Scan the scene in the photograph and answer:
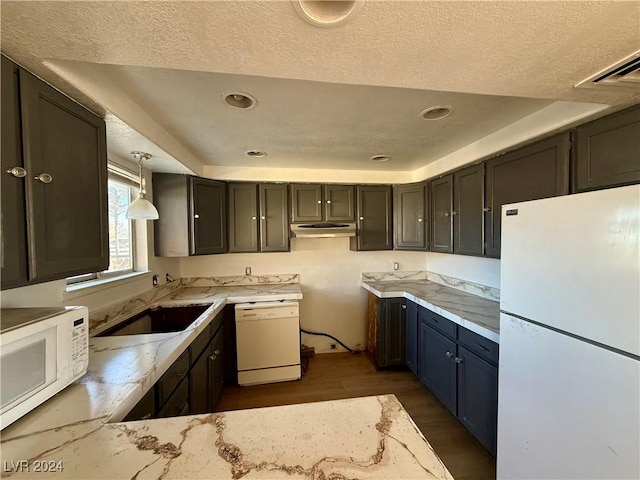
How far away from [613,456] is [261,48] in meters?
1.86

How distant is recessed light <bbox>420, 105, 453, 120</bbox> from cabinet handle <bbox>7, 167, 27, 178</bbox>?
6.34ft

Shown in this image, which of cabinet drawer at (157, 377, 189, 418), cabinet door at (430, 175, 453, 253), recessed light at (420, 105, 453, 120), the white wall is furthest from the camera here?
the white wall

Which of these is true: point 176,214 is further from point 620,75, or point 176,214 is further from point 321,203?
point 620,75

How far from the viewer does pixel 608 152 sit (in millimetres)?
1217

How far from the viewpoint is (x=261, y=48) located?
0.79 metres

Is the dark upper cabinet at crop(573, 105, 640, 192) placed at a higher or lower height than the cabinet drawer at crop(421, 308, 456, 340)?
higher

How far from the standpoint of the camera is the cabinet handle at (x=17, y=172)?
0.80 m

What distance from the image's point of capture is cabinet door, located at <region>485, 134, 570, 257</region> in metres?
1.42

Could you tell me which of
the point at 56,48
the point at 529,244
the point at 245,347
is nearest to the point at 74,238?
the point at 56,48

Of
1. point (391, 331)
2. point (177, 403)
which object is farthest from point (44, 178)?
point (391, 331)

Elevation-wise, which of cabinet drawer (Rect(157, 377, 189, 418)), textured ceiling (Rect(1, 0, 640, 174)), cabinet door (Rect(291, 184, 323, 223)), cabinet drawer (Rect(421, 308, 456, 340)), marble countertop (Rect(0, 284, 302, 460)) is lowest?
cabinet drawer (Rect(157, 377, 189, 418))

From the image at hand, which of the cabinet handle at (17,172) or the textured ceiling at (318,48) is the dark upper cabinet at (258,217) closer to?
the textured ceiling at (318,48)

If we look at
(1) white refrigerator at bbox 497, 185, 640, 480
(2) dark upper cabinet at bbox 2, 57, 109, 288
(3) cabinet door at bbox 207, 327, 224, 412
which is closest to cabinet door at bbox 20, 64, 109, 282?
(2) dark upper cabinet at bbox 2, 57, 109, 288

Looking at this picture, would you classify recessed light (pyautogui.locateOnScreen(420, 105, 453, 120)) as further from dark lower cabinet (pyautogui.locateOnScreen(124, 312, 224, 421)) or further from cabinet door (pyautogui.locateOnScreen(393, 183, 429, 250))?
dark lower cabinet (pyautogui.locateOnScreen(124, 312, 224, 421))
